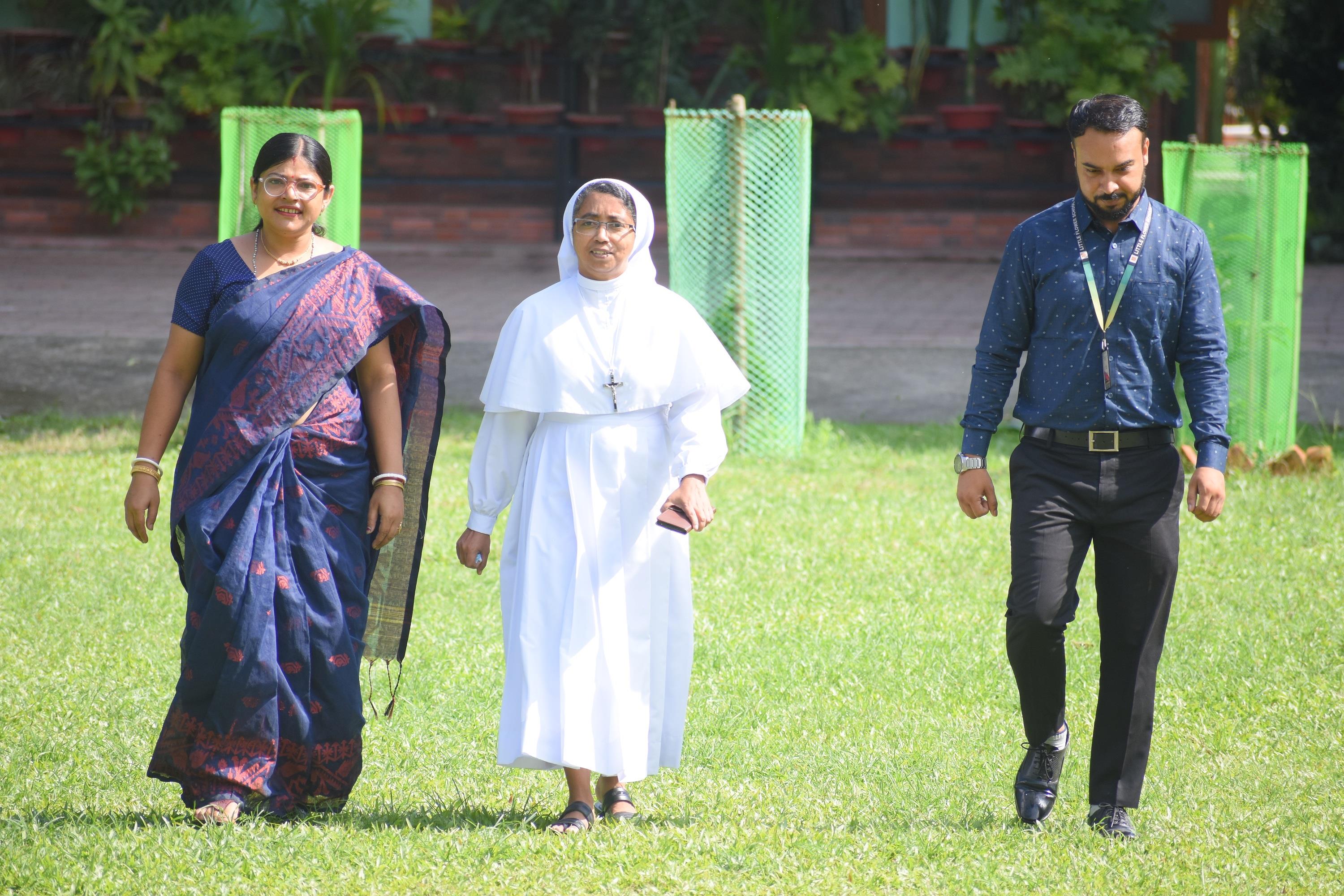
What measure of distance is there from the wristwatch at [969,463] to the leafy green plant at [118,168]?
14124 mm

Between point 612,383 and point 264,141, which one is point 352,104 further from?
point 612,383

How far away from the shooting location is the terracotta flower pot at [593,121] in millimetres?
16562

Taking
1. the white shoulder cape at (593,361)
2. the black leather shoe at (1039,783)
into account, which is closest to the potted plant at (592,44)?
the white shoulder cape at (593,361)

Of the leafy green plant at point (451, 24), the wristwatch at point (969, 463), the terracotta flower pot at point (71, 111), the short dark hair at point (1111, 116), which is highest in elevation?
the leafy green plant at point (451, 24)

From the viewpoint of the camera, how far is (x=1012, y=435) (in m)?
9.88

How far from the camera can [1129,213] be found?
3.77 meters

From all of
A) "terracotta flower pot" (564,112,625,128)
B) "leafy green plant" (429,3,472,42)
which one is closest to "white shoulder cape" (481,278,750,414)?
"terracotta flower pot" (564,112,625,128)

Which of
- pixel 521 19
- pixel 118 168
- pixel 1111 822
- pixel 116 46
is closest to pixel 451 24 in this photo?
pixel 521 19

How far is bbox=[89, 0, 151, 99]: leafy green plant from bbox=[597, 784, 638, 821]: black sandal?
46.9 feet

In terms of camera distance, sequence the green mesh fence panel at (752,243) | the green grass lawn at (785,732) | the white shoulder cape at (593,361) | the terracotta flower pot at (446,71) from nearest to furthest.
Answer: the green grass lawn at (785,732) → the white shoulder cape at (593,361) → the green mesh fence panel at (752,243) → the terracotta flower pot at (446,71)

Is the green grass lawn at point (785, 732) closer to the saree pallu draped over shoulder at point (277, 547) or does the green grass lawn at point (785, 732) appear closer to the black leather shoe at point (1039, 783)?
the black leather shoe at point (1039, 783)

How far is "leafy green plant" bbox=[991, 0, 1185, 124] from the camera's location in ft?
Answer: 50.5

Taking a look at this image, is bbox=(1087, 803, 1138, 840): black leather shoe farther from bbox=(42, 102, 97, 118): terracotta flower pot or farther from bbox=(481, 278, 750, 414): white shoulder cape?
bbox=(42, 102, 97, 118): terracotta flower pot

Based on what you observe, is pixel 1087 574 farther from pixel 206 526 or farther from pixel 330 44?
pixel 330 44
